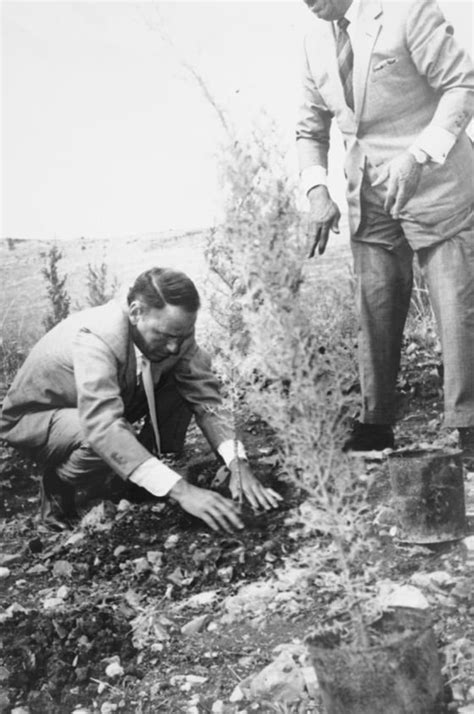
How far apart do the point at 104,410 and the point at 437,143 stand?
1.66 meters

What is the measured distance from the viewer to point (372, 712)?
4.94 ft

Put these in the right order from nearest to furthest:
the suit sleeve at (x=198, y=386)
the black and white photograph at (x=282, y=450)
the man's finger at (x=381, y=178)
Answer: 1. the black and white photograph at (x=282, y=450)
2. the man's finger at (x=381, y=178)
3. the suit sleeve at (x=198, y=386)

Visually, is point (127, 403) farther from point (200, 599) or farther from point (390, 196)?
point (390, 196)

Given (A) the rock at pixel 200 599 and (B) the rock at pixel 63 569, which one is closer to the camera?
(A) the rock at pixel 200 599

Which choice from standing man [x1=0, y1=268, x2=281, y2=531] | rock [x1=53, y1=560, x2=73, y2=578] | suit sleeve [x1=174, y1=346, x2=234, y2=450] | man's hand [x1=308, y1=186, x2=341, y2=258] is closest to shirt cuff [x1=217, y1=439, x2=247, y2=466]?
standing man [x1=0, y1=268, x2=281, y2=531]

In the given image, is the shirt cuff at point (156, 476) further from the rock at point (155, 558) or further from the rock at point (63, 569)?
the rock at point (63, 569)

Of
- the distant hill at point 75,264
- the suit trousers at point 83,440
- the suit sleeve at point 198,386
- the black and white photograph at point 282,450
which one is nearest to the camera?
the black and white photograph at point 282,450

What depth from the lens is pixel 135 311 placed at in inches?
131

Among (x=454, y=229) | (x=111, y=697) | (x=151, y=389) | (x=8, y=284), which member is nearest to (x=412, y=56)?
(x=454, y=229)

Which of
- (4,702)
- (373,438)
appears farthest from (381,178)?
(4,702)

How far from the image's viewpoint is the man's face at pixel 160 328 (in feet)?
10.5

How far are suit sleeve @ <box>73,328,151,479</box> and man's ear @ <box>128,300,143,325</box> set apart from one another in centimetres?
16

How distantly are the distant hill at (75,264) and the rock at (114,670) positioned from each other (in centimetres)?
520

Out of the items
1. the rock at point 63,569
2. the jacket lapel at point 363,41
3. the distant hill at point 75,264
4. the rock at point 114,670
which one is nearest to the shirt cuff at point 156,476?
the rock at point 63,569
